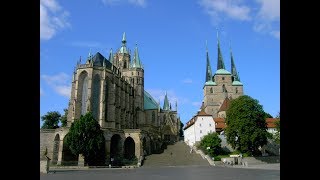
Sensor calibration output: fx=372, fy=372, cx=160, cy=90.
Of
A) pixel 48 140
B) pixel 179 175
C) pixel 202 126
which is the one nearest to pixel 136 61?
pixel 202 126

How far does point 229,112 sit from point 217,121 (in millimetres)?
30830

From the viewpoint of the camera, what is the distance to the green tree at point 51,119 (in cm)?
8412

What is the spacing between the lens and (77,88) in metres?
70.2

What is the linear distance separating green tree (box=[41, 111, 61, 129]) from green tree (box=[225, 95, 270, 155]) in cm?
4227

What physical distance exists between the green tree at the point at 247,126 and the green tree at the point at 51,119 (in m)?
42.3

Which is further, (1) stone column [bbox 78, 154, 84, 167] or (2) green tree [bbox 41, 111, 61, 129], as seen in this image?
(2) green tree [bbox 41, 111, 61, 129]

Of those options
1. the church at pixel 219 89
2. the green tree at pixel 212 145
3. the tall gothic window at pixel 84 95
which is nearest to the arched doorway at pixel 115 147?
the tall gothic window at pixel 84 95

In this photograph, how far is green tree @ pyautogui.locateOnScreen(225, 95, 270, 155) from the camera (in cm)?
5841

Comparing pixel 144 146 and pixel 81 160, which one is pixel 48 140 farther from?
pixel 144 146

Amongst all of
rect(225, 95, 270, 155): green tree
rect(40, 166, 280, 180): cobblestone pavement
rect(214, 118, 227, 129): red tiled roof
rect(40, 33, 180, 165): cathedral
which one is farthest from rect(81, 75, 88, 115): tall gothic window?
rect(214, 118, 227, 129): red tiled roof

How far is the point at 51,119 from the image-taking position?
85.1 meters

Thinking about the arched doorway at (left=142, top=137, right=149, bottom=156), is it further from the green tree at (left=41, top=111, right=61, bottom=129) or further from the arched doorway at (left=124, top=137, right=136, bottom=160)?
the green tree at (left=41, top=111, right=61, bottom=129)
